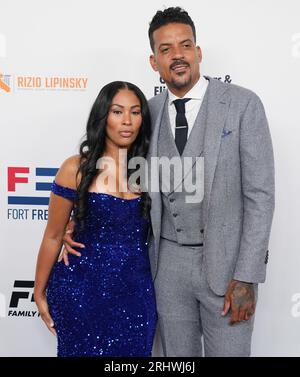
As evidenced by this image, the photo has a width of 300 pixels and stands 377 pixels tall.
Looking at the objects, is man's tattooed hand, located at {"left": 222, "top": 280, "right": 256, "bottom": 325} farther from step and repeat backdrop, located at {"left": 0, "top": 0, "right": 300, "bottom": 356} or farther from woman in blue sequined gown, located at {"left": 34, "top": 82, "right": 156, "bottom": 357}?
step and repeat backdrop, located at {"left": 0, "top": 0, "right": 300, "bottom": 356}

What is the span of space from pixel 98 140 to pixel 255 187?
1.83 feet

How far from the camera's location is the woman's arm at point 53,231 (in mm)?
1693

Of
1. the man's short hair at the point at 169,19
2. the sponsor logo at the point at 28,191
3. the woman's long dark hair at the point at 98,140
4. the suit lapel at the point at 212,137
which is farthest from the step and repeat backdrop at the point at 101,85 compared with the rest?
the suit lapel at the point at 212,137

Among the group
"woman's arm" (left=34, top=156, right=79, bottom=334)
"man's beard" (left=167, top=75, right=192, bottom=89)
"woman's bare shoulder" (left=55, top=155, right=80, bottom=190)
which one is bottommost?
"woman's arm" (left=34, top=156, right=79, bottom=334)

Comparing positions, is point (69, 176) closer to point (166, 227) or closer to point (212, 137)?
point (166, 227)

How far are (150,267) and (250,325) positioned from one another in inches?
15.7

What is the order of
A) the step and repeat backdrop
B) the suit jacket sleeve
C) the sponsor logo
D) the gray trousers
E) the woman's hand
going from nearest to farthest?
the suit jacket sleeve
the gray trousers
the woman's hand
the step and repeat backdrop
the sponsor logo

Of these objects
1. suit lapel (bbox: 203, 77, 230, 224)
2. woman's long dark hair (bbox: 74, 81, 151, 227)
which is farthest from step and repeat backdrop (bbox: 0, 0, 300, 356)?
suit lapel (bbox: 203, 77, 230, 224)

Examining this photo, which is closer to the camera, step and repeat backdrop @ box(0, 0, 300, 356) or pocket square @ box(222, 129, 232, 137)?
pocket square @ box(222, 129, 232, 137)

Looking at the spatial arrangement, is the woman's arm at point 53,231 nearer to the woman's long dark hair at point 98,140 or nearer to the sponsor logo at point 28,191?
the woman's long dark hair at point 98,140

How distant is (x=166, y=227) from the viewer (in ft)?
5.62

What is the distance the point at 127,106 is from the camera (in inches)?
66.1

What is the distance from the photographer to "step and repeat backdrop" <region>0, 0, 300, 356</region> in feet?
7.19
